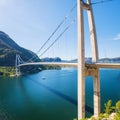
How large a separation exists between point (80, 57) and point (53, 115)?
313 inches

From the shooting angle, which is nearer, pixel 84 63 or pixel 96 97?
pixel 84 63

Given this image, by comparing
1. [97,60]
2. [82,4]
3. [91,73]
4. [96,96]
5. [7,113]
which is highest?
[82,4]

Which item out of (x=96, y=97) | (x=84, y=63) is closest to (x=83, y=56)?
(x=84, y=63)

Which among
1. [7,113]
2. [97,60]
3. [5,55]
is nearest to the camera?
[97,60]

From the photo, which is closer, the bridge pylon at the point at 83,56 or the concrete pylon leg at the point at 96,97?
the bridge pylon at the point at 83,56

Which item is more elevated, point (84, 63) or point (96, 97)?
point (84, 63)

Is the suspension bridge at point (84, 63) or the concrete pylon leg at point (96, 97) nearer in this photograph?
the suspension bridge at point (84, 63)

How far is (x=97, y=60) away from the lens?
17672 millimetres

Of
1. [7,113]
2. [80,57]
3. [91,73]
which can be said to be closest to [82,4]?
[80,57]

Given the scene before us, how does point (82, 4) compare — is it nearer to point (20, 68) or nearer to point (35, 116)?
point (35, 116)

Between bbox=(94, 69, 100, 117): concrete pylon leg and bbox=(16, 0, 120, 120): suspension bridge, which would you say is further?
bbox=(94, 69, 100, 117): concrete pylon leg

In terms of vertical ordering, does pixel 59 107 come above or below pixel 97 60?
below

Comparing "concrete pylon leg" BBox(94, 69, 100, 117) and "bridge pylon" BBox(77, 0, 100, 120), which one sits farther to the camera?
"concrete pylon leg" BBox(94, 69, 100, 117)

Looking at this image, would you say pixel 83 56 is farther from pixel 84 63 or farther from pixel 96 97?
pixel 96 97
